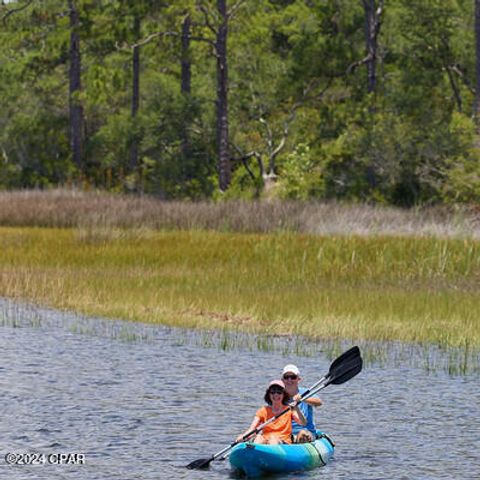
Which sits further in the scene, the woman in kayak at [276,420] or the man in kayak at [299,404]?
the man in kayak at [299,404]

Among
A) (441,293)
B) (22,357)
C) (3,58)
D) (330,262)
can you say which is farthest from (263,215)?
(3,58)

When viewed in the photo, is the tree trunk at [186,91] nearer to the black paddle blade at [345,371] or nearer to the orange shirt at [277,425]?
the black paddle blade at [345,371]

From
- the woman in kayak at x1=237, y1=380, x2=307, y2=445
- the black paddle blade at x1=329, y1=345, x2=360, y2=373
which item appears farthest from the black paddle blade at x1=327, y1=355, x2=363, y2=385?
the woman in kayak at x1=237, y1=380, x2=307, y2=445

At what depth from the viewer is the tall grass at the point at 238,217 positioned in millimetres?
35406

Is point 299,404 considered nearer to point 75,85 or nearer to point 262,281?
point 262,281

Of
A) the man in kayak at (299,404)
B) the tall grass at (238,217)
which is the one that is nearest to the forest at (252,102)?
the tall grass at (238,217)

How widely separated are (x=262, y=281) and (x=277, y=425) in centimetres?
1488

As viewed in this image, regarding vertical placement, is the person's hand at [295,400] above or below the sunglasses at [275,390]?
below

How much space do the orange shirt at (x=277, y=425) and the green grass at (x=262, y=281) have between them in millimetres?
8220

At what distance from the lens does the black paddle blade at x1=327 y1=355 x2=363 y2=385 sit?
15.3 meters

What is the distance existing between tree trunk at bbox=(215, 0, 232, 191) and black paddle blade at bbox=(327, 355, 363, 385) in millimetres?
32942

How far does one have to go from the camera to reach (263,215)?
38.4 metres

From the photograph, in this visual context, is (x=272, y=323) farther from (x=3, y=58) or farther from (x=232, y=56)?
(x=3, y=58)

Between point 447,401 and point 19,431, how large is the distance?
5.59 metres
